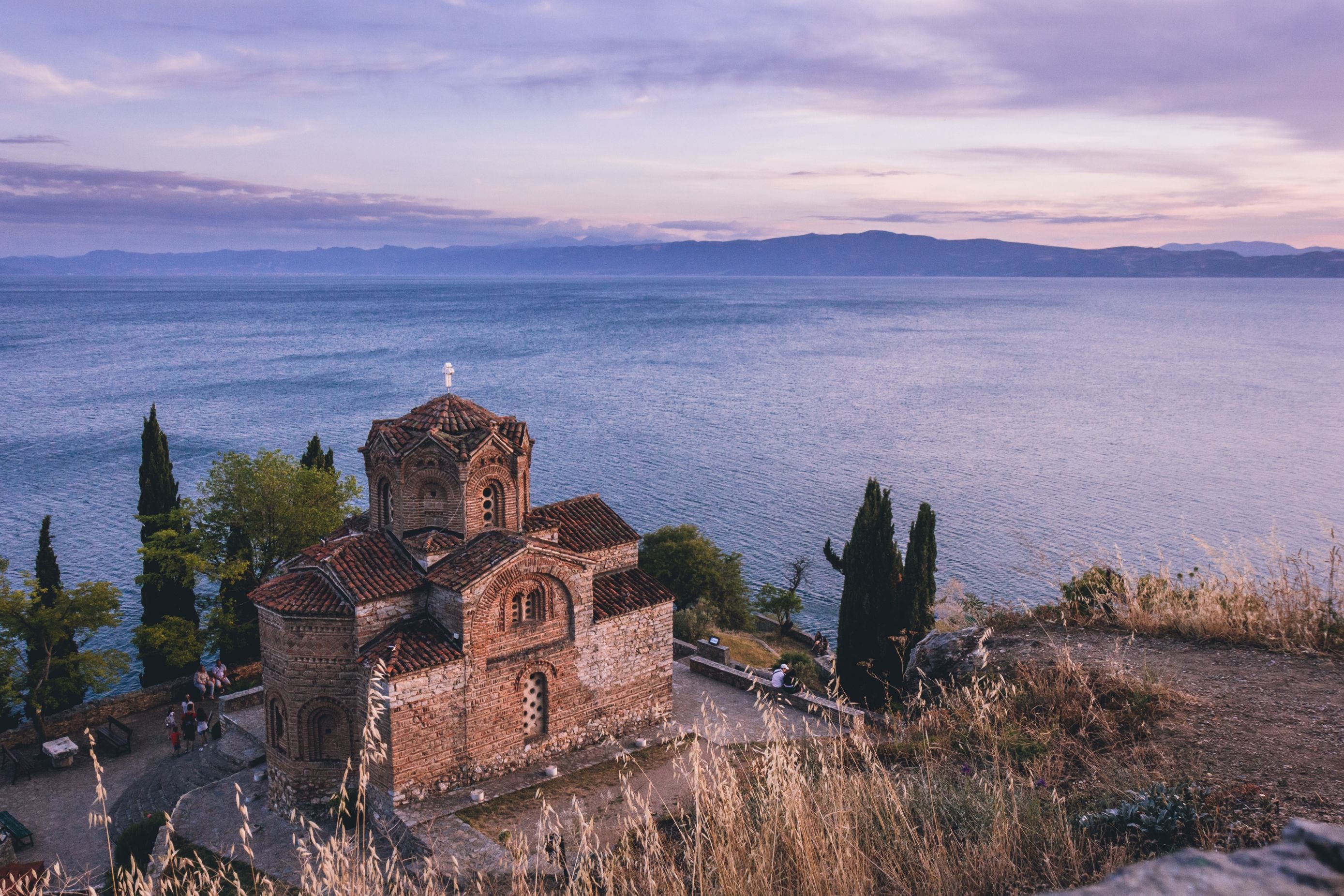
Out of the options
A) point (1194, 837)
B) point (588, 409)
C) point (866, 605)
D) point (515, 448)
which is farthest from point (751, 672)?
point (588, 409)

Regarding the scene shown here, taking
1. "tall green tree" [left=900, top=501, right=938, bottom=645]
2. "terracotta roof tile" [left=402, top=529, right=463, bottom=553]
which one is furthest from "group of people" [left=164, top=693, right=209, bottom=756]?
"tall green tree" [left=900, top=501, right=938, bottom=645]

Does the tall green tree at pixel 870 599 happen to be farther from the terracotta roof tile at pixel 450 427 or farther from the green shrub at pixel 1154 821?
the green shrub at pixel 1154 821

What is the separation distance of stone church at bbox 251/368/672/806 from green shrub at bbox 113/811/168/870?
93.4 inches

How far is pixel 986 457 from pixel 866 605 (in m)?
43.1

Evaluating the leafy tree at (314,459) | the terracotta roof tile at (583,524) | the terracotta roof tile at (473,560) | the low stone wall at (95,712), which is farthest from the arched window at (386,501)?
the leafy tree at (314,459)

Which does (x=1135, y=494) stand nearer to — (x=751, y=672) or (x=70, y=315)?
(x=751, y=672)

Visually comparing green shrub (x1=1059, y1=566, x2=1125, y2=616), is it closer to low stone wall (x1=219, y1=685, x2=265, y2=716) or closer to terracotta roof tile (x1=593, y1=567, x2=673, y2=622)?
terracotta roof tile (x1=593, y1=567, x2=673, y2=622)

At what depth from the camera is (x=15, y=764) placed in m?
24.3

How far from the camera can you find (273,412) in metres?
80.2

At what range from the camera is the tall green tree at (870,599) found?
86.6 ft

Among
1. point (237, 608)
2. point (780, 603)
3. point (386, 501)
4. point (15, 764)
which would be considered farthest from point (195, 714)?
point (780, 603)

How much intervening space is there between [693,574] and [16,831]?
2388cm

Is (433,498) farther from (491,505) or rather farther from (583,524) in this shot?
(583,524)

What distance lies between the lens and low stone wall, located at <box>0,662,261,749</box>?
25.6m
